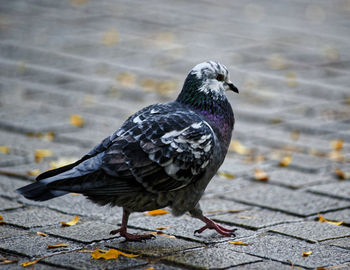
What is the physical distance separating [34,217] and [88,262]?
2.74ft

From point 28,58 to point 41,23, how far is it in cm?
202

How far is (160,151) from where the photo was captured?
136 inches

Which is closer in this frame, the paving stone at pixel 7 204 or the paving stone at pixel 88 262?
the paving stone at pixel 88 262

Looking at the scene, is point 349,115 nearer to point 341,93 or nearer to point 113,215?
point 341,93

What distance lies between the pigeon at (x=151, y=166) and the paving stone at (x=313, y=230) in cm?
34

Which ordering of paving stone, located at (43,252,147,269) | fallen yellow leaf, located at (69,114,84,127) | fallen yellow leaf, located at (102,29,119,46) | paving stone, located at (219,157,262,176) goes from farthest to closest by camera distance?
fallen yellow leaf, located at (102,29,119,46) → fallen yellow leaf, located at (69,114,84,127) → paving stone, located at (219,157,262,176) → paving stone, located at (43,252,147,269)

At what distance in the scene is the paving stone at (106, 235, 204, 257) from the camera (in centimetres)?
344

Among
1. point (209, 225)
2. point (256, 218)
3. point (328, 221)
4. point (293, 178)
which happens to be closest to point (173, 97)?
point (293, 178)

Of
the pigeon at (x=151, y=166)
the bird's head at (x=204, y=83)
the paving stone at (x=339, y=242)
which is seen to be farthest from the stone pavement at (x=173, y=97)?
the bird's head at (x=204, y=83)

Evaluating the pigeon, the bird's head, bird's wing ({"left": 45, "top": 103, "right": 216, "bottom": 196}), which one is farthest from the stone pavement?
the bird's head

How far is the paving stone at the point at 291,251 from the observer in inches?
131

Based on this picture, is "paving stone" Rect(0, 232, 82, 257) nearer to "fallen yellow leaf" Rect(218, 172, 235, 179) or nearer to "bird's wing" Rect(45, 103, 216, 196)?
"bird's wing" Rect(45, 103, 216, 196)

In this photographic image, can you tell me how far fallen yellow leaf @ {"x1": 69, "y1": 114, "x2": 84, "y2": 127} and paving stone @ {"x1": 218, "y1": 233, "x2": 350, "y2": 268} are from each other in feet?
9.22

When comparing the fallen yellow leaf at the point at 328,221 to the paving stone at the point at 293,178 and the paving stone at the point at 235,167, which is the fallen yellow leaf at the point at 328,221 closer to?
the paving stone at the point at 293,178
